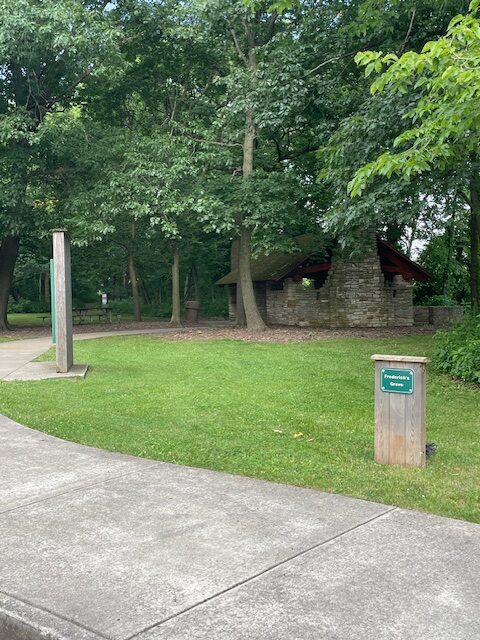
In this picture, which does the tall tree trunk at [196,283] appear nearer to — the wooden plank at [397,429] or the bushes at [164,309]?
the bushes at [164,309]

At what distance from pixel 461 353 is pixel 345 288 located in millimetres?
15117

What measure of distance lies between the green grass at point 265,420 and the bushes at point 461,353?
12.1 inches

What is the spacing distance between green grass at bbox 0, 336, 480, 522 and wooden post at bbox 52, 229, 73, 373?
2.31 feet

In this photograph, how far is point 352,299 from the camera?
2602 cm

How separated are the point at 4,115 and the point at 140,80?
6898mm

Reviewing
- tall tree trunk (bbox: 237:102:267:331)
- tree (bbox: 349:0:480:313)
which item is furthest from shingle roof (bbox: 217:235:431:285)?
tree (bbox: 349:0:480:313)

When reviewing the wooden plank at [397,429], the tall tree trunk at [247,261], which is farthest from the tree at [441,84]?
the tall tree trunk at [247,261]

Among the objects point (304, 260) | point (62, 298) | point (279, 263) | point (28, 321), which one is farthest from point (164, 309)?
point (62, 298)

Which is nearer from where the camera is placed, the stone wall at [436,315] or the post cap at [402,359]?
the post cap at [402,359]

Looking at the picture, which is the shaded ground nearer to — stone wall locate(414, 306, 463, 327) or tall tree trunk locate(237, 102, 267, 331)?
tall tree trunk locate(237, 102, 267, 331)

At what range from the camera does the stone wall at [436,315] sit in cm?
2719

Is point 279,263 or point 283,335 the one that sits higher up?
point 279,263

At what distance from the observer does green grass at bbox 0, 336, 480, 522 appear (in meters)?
5.14

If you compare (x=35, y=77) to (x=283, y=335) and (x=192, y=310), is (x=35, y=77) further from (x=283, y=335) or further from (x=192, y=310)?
(x=192, y=310)
